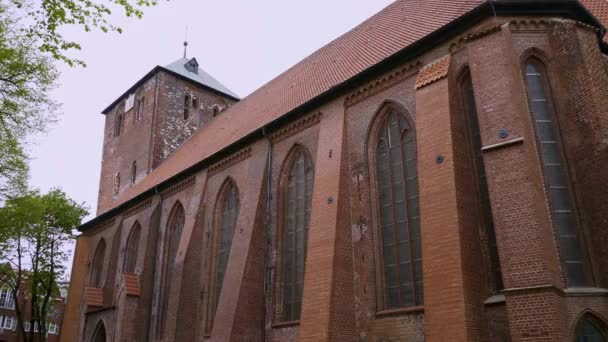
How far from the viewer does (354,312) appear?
1156cm

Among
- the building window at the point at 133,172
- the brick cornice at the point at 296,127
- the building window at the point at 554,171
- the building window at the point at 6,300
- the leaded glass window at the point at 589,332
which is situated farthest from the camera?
the building window at the point at 6,300

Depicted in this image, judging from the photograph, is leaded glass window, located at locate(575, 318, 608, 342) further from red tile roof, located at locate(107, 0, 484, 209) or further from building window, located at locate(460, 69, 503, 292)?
red tile roof, located at locate(107, 0, 484, 209)

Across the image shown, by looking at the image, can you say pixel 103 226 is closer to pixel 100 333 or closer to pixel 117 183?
pixel 117 183

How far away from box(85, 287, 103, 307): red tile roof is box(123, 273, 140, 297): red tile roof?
3.49 metres

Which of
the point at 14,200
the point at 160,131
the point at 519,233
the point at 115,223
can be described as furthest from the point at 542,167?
the point at 160,131

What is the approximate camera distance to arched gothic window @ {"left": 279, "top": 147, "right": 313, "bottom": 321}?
13734 mm

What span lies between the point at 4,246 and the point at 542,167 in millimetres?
21459

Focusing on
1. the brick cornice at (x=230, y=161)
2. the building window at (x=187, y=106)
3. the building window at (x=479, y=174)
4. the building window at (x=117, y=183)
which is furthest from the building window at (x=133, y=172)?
the building window at (x=479, y=174)

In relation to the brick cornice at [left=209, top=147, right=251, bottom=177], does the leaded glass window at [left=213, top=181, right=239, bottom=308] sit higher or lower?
lower

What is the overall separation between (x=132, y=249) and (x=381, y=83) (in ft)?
44.8

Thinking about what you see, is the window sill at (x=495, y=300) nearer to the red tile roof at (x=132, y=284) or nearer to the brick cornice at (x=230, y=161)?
the brick cornice at (x=230, y=161)

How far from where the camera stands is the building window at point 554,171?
30.9ft

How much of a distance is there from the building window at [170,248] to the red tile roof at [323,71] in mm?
1586

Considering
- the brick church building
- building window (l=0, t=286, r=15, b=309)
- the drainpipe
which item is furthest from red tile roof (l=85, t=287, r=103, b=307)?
building window (l=0, t=286, r=15, b=309)
